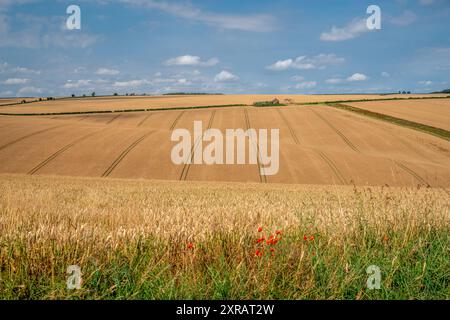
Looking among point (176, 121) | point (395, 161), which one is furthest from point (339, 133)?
point (176, 121)

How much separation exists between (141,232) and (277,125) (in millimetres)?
50971

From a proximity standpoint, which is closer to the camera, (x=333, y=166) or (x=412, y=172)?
(x=412, y=172)

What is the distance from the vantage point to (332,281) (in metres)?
3.66

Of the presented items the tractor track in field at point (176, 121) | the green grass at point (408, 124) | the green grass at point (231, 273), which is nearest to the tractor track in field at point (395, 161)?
the green grass at point (408, 124)

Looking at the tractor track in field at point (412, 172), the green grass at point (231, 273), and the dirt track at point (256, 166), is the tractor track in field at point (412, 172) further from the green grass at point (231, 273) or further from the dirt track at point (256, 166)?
the green grass at point (231, 273)

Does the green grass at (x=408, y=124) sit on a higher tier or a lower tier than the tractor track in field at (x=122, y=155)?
higher

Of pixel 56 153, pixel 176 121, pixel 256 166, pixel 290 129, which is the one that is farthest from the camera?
pixel 176 121

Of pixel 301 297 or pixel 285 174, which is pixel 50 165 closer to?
pixel 285 174

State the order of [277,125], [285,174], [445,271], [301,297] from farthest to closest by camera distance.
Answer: [277,125] → [285,174] → [445,271] → [301,297]

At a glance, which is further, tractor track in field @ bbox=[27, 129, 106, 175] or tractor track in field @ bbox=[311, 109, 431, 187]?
tractor track in field @ bbox=[27, 129, 106, 175]

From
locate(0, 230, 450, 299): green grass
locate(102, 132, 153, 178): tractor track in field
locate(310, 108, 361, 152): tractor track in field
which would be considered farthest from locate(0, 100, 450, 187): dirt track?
locate(0, 230, 450, 299): green grass

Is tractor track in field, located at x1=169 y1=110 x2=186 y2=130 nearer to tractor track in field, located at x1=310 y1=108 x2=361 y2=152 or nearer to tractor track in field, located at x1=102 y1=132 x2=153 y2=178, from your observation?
tractor track in field, located at x1=102 y1=132 x2=153 y2=178

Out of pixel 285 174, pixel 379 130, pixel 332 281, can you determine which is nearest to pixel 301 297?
pixel 332 281

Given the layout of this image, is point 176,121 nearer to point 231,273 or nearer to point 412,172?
point 412,172
